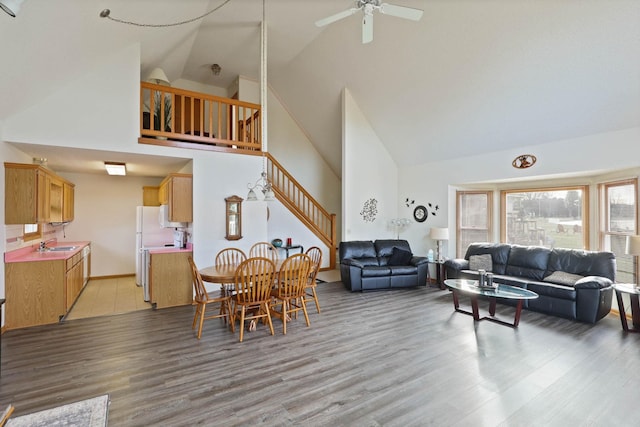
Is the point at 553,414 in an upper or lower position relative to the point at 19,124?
lower

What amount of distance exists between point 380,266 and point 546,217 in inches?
132

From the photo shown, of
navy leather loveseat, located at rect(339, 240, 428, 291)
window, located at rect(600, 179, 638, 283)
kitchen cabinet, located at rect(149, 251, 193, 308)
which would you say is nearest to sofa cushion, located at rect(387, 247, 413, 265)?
navy leather loveseat, located at rect(339, 240, 428, 291)

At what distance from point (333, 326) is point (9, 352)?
360 centimetres

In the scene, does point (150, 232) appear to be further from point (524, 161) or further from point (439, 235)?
point (524, 161)

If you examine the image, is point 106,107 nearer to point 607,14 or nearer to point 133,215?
point 133,215

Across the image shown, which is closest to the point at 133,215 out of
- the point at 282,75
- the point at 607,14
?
the point at 282,75

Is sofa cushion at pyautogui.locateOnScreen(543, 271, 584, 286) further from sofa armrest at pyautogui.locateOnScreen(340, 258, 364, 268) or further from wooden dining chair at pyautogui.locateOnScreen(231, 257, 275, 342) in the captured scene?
wooden dining chair at pyautogui.locateOnScreen(231, 257, 275, 342)

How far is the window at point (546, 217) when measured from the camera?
5508 mm

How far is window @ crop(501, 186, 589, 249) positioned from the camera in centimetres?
551

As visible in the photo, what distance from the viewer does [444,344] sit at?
138 inches

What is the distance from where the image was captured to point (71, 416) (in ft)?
7.41

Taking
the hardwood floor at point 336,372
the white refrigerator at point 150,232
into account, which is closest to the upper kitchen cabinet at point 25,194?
the hardwood floor at point 336,372

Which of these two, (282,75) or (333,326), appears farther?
(282,75)

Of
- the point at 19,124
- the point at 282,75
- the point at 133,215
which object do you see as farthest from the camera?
the point at 282,75
